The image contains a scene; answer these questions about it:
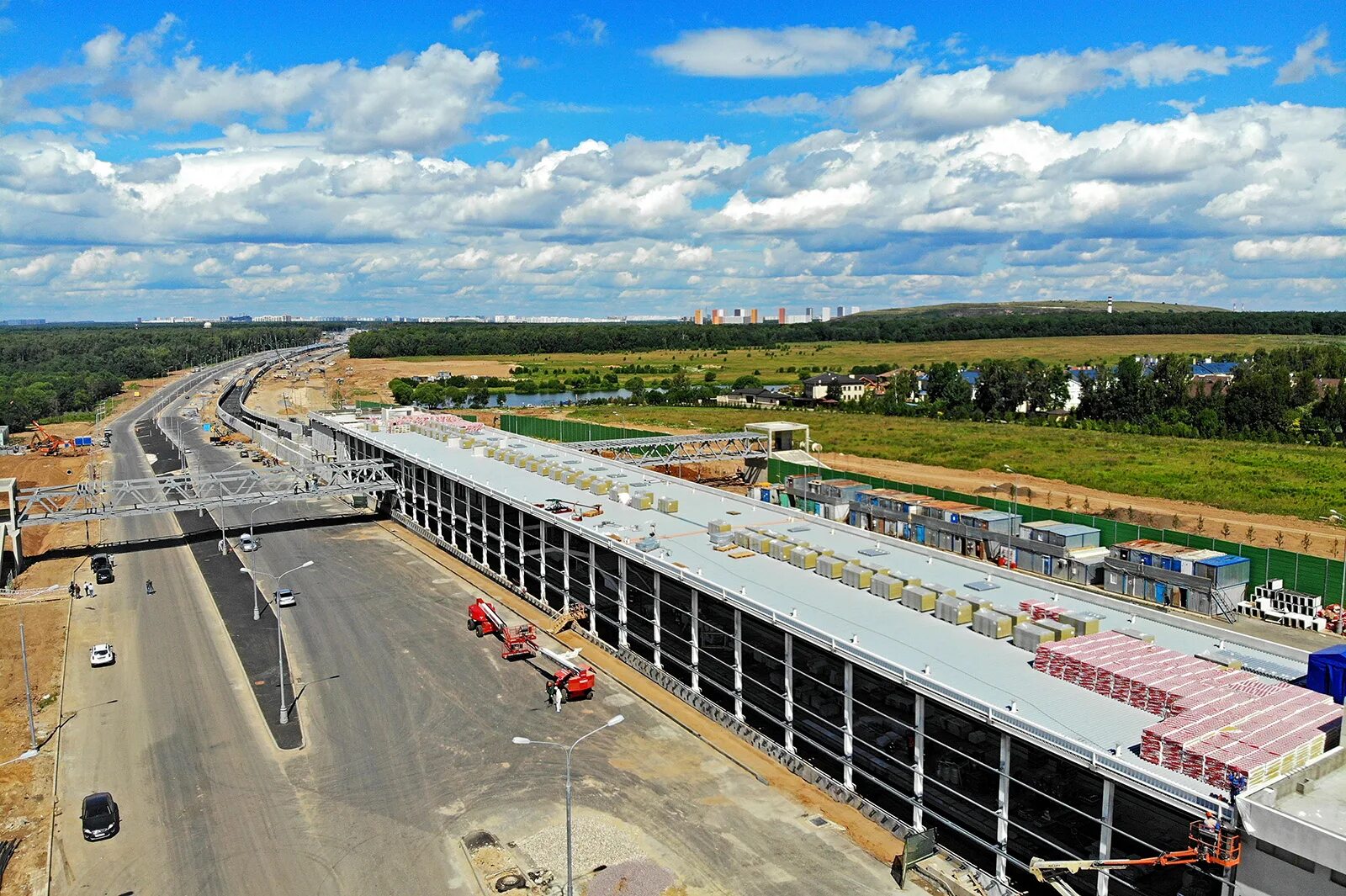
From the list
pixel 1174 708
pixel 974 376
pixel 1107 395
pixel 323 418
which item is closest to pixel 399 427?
pixel 323 418

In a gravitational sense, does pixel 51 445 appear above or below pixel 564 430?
below

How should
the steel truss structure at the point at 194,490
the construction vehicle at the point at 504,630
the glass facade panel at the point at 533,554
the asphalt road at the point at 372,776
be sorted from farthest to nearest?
the steel truss structure at the point at 194,490 < the glass facade panel at the point at 533,554 < the construction vehicle at the point at 504,630 < the asphalt road at the point at 372,776

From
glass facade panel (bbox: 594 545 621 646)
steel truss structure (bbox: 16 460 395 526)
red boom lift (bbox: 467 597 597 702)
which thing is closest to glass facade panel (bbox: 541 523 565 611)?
glass facade panel (bbox: 594 545 621 646)

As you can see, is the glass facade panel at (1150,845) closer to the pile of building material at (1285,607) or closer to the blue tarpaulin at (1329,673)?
the blue tarpaulin at (1329,673)

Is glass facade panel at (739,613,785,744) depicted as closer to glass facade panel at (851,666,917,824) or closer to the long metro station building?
the long metro station building

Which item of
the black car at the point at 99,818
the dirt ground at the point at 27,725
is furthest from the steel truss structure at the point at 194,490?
the black car at the point at 99,818

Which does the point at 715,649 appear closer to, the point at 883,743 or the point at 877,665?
the point at 883,743

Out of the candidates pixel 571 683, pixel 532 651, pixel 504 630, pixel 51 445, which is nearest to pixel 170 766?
pixel 571 683
